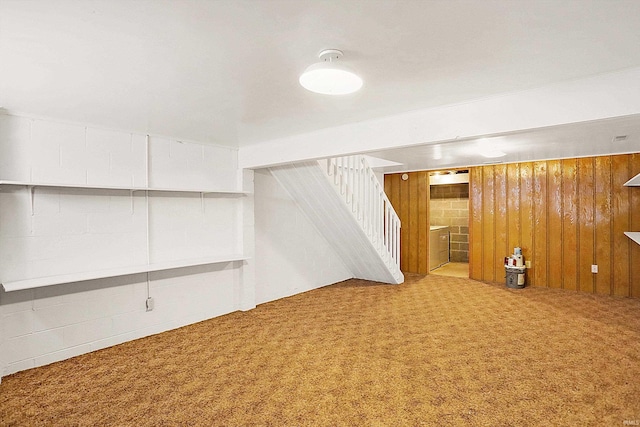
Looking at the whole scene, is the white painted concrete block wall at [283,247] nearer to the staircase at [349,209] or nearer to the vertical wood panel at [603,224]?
the staircase at [349,209]

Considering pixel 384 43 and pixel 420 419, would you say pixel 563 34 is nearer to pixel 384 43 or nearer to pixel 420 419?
pixel 384 43

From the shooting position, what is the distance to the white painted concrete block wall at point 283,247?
15.8 feet

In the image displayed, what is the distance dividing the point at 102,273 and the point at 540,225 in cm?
595

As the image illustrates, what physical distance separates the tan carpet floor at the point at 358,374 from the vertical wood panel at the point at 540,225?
4.46 feet

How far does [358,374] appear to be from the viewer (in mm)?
2713

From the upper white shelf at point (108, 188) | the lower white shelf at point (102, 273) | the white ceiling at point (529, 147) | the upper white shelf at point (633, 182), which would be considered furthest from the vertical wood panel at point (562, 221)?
the lower white shelf at point (102, 273)

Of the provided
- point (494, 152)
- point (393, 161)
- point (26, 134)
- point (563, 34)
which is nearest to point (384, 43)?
point (563, 34)

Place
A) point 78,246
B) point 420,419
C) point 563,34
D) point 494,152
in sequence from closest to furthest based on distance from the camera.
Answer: point 563,34 < point 420,419 < point 78,246 < point 494,152

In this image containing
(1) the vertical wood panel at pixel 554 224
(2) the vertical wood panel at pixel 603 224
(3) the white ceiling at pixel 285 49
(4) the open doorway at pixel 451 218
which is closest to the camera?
(3) the white ceiling at pixel 285 49

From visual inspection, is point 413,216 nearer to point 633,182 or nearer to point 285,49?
point 633,182

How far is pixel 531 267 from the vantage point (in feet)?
18.8

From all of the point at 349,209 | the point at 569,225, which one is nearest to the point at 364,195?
the point at 349,209

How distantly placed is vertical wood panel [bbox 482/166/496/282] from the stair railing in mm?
1527

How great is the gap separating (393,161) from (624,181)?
3202 millimetres
